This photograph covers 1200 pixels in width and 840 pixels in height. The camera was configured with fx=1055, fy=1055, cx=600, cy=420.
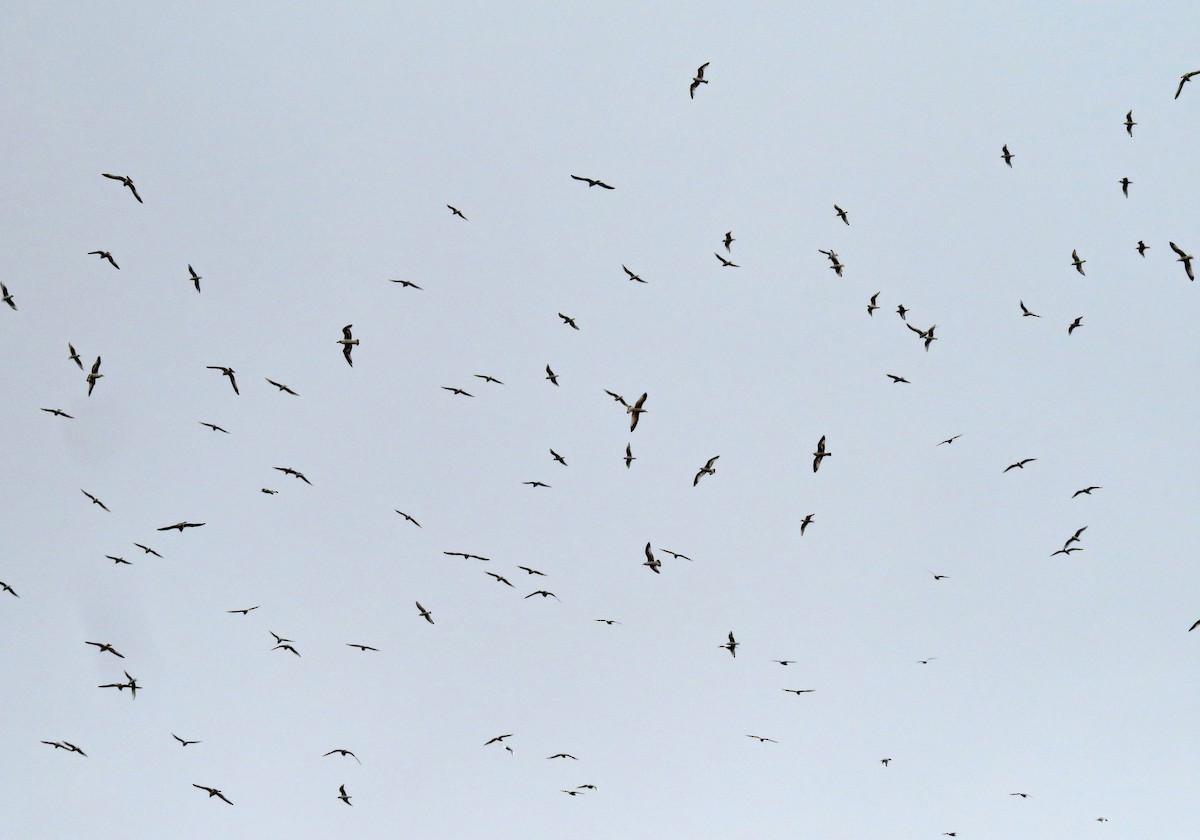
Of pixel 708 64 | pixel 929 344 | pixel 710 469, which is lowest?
pixel 710 469

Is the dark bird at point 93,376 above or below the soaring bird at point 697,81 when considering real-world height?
below

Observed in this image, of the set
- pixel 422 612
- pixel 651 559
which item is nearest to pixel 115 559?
pixel 422 612

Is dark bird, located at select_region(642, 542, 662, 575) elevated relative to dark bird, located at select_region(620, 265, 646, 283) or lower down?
lower down

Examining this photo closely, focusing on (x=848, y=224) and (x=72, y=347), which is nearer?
(x=72, y=347)

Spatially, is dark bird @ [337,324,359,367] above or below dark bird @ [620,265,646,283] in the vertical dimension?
below

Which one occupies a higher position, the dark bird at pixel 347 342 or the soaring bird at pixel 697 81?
the soaring bird at pixel 697 81

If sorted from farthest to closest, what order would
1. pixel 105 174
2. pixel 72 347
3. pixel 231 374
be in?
pixel 231 374 → pixel 72 347 → pixel 105 174

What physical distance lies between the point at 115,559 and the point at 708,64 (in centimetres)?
6159

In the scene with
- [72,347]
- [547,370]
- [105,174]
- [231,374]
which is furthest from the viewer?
[547,370]

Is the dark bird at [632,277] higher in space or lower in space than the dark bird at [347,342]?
higher

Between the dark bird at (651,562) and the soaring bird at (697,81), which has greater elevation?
the soaring bird at (697,81)

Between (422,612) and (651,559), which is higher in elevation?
(651,559)

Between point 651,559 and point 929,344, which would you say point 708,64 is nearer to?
point 929,344

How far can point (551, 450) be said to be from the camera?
297 ft
